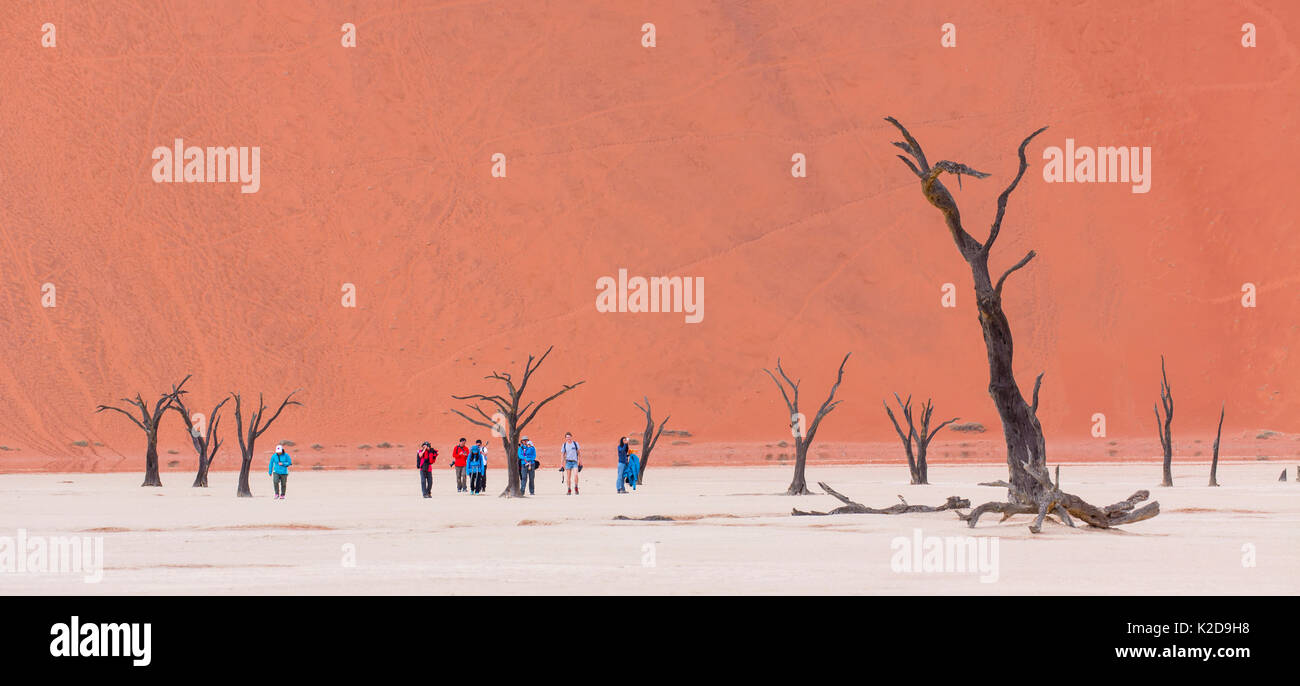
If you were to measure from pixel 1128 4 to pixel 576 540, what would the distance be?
76.5m

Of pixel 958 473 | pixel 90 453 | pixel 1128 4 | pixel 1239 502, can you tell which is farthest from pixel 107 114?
pixel 1239 502

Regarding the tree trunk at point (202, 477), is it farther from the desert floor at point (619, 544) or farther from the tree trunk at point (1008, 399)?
the tree trunk at point (1008, 399)

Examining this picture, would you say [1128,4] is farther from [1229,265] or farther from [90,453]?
[90,453]

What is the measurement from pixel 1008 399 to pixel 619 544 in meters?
Answer: 5.23

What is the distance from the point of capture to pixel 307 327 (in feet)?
234

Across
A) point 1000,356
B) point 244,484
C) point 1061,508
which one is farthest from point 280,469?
point 1061,508

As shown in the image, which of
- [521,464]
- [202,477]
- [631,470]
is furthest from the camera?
[202,477]

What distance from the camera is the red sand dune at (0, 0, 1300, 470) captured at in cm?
6950

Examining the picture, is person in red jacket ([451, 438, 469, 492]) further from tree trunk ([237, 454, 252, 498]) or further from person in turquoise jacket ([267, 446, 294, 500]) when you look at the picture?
tree trunk ([237, 454, 252, 498])

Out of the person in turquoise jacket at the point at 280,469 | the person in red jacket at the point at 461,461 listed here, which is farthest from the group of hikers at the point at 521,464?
the person in turquoise jacket at the point at 280,469

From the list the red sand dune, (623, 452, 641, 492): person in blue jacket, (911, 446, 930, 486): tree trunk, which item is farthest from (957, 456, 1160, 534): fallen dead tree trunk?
the red sand dune

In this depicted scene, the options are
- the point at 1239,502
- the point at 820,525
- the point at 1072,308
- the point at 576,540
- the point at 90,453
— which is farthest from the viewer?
the point at 1072,308

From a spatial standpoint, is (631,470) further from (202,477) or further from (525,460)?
(202,477)

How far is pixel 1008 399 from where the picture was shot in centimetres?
1866
